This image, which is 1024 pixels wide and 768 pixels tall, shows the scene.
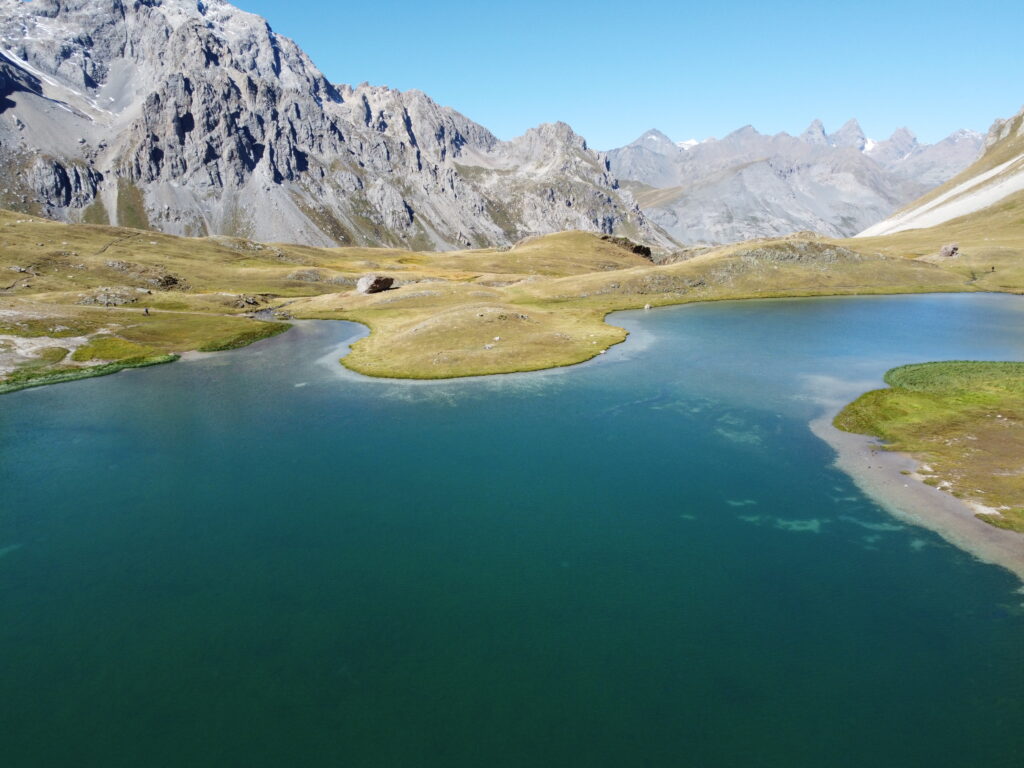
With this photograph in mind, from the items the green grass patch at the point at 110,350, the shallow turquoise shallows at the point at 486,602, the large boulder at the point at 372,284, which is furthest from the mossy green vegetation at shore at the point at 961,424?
the large boulder at the point at 372,284

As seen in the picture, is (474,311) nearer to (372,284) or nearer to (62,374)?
(62,374)

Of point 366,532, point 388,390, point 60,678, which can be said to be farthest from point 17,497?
point 388,390

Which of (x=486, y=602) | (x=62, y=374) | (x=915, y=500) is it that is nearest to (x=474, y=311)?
(x=62, y=374)

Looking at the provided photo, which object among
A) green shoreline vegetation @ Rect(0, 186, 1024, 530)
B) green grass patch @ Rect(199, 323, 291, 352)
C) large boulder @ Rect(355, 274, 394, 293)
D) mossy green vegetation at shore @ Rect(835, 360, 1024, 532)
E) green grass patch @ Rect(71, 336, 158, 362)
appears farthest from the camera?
large boulder @ Rect(355, 274, 394, 293)

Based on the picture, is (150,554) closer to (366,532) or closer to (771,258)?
(366,532)

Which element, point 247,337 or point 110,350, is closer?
point 110,350

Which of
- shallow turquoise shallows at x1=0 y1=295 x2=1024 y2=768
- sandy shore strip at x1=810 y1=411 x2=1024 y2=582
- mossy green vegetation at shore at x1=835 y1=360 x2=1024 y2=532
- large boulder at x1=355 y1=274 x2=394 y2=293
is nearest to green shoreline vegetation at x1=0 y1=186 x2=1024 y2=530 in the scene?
mossy green vegetation at shore at x1=835 y1=360 x2=1024 y2=532

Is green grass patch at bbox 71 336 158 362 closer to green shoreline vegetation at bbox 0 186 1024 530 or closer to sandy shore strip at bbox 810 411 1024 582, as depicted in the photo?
green shoreline vegetation at bbox 0 186 1024 530
